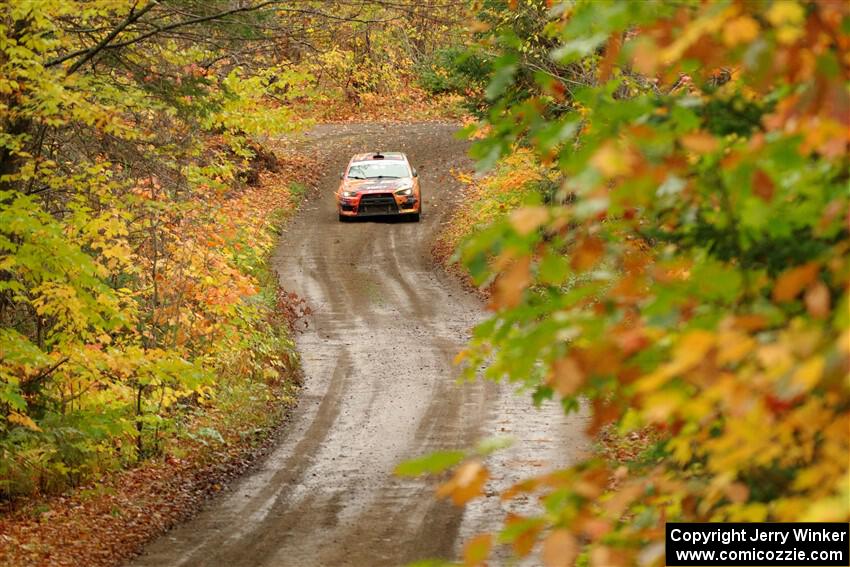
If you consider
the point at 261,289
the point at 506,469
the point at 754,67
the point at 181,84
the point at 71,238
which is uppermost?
the point at 181,84

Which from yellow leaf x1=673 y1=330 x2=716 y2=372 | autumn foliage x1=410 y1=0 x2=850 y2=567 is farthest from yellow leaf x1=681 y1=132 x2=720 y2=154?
yellow leaf x1=673 y1=330 x2=716 y2=372

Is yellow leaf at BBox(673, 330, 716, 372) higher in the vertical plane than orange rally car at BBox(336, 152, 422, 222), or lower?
higher

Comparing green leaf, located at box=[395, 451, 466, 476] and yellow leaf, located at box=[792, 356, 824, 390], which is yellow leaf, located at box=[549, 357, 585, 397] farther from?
yellow leaf, located at box=[792, 356, 824, 390]

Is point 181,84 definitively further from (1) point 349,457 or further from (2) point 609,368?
(2) point 609,368

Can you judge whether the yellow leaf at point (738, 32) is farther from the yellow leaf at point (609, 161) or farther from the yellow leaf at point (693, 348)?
the yellow leaf at point (693, 348)

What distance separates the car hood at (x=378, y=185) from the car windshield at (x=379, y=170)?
120 millimetres

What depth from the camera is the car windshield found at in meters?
30.0

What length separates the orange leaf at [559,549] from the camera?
2.65 meters

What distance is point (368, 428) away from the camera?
48.6 ft

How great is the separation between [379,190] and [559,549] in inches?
1093

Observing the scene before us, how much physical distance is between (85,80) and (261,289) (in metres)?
11.7

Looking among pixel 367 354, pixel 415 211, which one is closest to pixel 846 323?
pixel 367 354

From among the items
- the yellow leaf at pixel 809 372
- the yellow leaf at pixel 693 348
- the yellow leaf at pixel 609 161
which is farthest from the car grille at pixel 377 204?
the yellow leaf at pixel 809 372

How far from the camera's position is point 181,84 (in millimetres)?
10641
